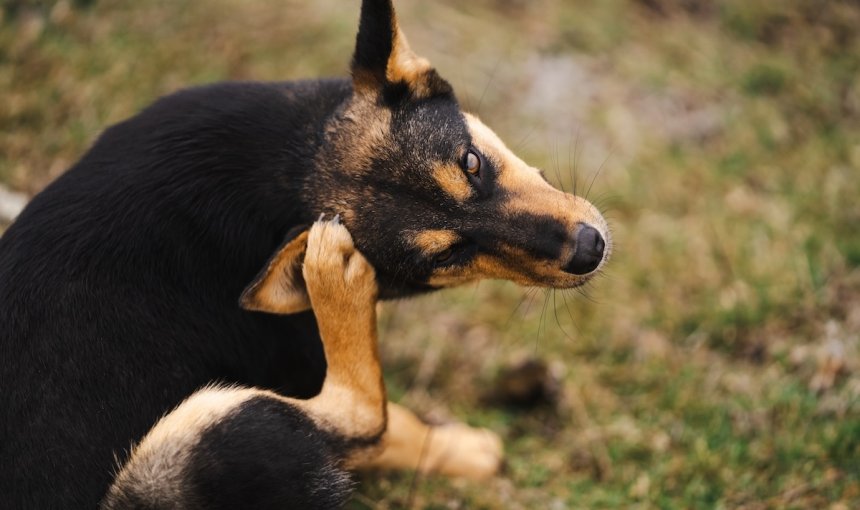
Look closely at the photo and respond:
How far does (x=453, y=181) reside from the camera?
3418mm

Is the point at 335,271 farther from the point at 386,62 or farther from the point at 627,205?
the point at 627,205

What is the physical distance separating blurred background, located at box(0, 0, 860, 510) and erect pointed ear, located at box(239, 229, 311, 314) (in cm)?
136

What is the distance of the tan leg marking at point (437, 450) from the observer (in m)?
4.36

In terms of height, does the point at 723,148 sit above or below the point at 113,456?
below

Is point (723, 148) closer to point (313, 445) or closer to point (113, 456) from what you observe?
point (313, 445)

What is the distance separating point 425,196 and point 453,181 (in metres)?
0.14

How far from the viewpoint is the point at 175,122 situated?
3568 millimetres

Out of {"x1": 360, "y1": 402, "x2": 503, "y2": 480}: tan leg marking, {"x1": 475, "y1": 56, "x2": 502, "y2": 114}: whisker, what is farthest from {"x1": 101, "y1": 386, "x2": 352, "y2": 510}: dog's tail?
{"x1": 475, "y1": 56, "x2": 502, "y2": 114}: whisker

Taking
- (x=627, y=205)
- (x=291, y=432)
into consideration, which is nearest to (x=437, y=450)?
(x=291, y=432)

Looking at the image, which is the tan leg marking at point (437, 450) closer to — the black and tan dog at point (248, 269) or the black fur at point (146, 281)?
the black and tan dog at point (248, 269)

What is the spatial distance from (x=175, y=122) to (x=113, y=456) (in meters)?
1.49

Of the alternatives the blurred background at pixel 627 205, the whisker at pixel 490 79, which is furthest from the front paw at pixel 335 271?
the whisker at pixel 490 79

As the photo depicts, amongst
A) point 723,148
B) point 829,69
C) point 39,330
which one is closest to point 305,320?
point 39,330

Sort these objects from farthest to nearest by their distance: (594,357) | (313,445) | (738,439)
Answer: (594,357)
(738,439)
(313,445)
